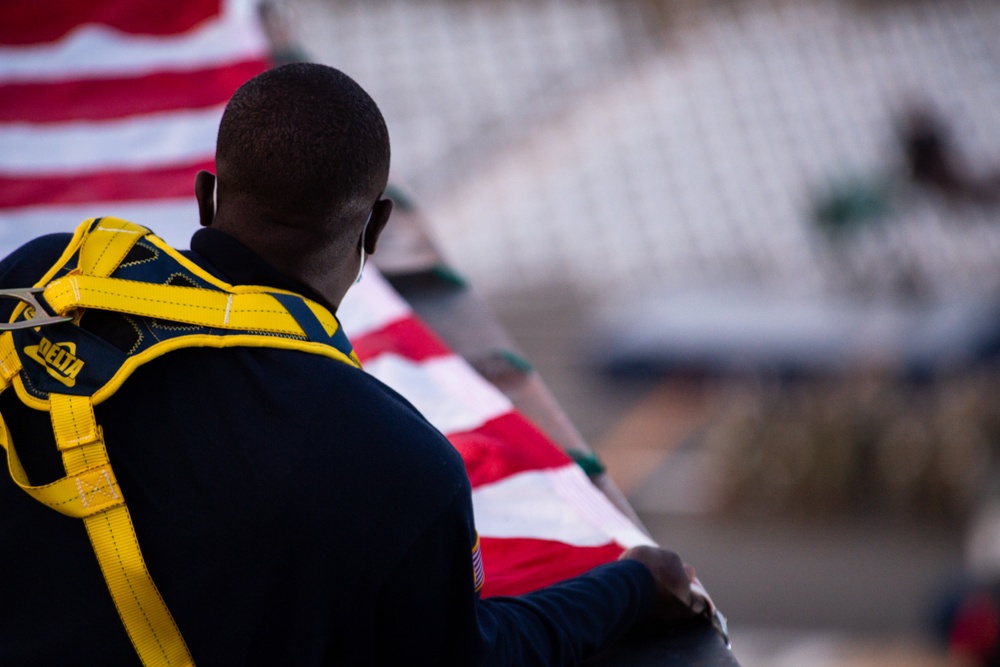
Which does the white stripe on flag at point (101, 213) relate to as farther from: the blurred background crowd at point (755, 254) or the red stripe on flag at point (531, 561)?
the blurred background crowd at point (755, 254)

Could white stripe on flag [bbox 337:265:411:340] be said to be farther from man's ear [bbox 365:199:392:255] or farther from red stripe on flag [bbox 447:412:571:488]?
man's ear [bbox 365:199:392:255]

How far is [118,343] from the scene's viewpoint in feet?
4.33

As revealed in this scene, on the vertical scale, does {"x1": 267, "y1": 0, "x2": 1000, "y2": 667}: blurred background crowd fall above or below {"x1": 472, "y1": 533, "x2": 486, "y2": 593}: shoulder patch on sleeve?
below

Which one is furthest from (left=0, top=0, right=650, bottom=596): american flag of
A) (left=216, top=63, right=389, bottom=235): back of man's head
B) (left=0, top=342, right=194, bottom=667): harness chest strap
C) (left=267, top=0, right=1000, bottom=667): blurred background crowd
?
(left=267, top=0, right=1000, bottom=667): blurred background crowd

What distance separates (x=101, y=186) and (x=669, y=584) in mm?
2394

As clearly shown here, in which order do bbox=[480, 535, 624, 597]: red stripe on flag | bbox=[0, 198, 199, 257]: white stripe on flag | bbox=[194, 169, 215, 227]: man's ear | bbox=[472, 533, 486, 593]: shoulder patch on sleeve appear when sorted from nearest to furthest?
bbox=[472, 533, 486, 593]: shoulder patch on sleeve < bbox=[194, 169, 215, 227]: man's ear < bbox=[480, 535, 624, 597]: red stripe on flag < bbox=[0, 198, 199, 257]: white stripe on flag

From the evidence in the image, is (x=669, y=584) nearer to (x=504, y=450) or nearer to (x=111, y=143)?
(x=504, y=450)

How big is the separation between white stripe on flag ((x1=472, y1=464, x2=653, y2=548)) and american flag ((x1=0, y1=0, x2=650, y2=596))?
57 mm

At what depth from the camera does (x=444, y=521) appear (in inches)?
52.7

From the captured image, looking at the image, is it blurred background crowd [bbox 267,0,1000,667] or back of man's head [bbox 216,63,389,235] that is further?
blurred background crowd [bbox 267,0,1000,667]

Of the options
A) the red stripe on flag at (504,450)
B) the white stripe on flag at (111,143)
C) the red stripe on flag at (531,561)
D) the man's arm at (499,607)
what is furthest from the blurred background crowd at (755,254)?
the man's arm at (499,607)

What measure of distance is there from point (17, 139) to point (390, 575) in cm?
283

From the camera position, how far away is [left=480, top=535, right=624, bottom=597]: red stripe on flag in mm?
2021

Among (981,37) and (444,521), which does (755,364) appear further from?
(444,521)
